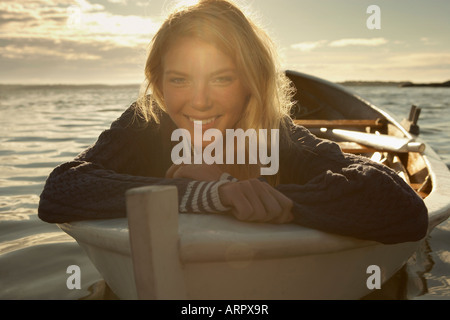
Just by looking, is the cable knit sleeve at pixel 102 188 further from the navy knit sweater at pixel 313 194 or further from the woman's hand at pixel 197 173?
the woman's hand at pixel 197 173

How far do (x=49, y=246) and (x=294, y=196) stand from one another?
239 cm

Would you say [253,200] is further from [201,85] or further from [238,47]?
[238,47]

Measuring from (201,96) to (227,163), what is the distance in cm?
47

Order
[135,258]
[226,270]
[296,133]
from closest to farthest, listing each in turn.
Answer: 1. [135,258]
2. [226,270]
3. [296,133]

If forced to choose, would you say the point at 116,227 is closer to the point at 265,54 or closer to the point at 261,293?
the point at 261,293

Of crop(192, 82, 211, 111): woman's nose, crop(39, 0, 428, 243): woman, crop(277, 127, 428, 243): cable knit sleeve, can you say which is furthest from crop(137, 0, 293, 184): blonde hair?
crop(277, 127, 428, 243): cable knit sleeve

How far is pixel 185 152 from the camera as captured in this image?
2471 mm

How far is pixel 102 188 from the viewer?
5.94ft

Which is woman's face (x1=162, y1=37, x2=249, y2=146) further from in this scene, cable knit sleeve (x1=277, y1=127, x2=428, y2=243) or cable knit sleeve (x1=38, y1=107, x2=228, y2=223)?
cable knit sleeve (x1=277, y1=127, x2=428, y2=243)

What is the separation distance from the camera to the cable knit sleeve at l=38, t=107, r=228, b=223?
1.69m

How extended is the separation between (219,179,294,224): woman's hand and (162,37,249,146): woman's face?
0.60 metres

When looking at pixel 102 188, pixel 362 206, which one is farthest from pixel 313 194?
pixel 102 188

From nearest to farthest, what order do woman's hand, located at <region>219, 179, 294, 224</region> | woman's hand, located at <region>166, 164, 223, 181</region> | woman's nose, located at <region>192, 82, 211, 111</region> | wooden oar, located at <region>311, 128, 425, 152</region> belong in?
woman's hand, located at <region>219, 179, 294, 224</region> → woman's hand, located at <region>166, 164, 223, 181</region> → woman's nose, located at <region>192, 82, 211, 111</region> → wooden oar, located at <region>311, 128, 425, 152</region>

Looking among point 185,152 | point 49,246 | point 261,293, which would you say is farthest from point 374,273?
point 49,246
